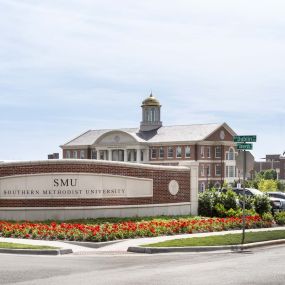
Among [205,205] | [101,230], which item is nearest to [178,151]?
[205,205]

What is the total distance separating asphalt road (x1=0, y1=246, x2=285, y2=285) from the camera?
13.2m

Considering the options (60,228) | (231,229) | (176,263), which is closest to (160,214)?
(231,229)

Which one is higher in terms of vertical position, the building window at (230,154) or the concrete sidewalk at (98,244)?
the building window at (230,154)

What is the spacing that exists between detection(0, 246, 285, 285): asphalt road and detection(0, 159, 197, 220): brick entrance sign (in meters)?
9.49

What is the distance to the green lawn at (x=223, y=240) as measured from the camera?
1966cm

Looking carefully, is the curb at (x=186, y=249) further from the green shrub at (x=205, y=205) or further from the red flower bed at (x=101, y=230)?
the green shrub at (x=205, y=205)

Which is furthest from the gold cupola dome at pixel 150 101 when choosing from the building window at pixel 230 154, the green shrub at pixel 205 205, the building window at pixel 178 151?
the green shrub at pixel 205 205

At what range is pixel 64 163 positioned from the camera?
28078 millimetres

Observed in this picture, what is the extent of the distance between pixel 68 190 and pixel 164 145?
2861 inches

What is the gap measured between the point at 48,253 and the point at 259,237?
750cm

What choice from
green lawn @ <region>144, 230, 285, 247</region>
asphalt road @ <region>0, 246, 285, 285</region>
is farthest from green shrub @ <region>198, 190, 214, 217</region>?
asphalt road @ <region>0, 246, 285, 285</region>

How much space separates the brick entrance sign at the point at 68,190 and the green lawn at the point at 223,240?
24.8 feet

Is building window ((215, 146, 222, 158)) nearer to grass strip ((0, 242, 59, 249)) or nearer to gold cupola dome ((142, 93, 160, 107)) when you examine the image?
gold cupola dome ((142, 93, 160, 107))

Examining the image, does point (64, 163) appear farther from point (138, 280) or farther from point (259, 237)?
point (138, 280)
